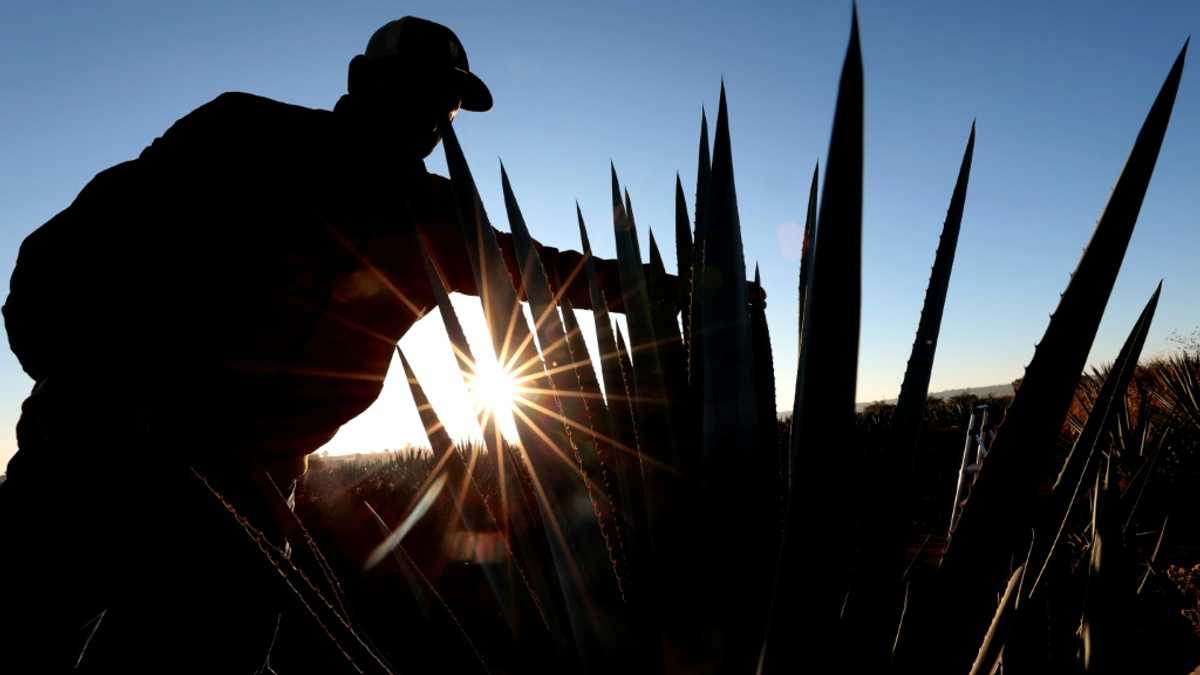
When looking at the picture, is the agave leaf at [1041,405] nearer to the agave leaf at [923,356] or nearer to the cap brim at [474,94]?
the agave leaf at [923,356]

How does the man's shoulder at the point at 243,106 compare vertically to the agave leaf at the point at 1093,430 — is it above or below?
above

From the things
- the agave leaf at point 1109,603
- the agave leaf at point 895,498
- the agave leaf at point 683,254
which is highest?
the agave leaf at point 683,254

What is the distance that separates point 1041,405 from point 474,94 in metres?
2.42

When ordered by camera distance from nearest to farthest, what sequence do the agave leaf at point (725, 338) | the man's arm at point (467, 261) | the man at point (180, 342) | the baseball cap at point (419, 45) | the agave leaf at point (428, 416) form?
Answer: the agave leaf at point (725, 338), the agave leaf at point (428, 416), the man at point (180, 342), the man's arm at point (467, 261), the baseball cap at point (419, 45)

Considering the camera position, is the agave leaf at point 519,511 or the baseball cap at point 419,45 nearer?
the agave leaf at point 519,511

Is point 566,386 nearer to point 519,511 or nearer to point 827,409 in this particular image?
point 519,511

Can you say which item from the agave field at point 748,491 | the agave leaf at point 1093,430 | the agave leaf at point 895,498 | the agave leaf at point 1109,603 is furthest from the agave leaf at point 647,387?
the agave leaf at point 1109,603

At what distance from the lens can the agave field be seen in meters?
0.20

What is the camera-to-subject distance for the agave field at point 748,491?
0.20 meters

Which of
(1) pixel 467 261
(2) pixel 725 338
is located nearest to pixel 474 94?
(1) pixel 467 261

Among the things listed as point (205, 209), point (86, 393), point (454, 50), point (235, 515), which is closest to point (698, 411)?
point (235, 515)

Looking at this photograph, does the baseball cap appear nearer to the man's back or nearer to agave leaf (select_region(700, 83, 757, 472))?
the man's back

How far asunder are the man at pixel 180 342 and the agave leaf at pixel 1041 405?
2.92ft

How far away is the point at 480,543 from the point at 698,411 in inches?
10.8
